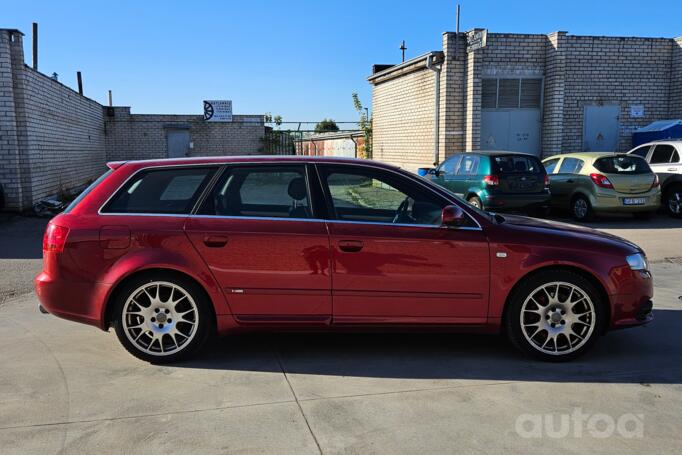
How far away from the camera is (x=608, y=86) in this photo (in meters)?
17.2

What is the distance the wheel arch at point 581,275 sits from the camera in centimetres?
439

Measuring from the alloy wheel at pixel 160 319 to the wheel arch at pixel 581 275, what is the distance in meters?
2.35

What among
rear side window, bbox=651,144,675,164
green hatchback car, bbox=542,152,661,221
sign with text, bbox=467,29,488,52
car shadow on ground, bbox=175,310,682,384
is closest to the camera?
car shadow on ground, bbox=175,310,682,384

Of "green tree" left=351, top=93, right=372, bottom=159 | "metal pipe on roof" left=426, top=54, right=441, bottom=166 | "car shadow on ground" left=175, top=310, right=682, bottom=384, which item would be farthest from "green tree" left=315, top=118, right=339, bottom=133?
"car shadow on ground" left=175, top=310, right=682, bottom=384

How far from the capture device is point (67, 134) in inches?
739

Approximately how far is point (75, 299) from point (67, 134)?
1630 centimetres

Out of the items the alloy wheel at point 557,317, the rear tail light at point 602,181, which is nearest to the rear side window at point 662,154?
the rear tail light at point 602,181

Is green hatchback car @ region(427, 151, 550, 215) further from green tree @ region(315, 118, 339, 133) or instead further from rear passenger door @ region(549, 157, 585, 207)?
green tree @ region(315, 118, 339, 133)

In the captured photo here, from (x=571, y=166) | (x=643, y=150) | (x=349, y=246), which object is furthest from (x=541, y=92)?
(x=349, y=246)

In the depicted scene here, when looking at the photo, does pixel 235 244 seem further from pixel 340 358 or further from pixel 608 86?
pixel 608 86

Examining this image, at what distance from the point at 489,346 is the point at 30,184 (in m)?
12.4

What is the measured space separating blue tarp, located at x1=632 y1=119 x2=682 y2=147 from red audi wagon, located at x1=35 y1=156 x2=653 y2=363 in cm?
1342

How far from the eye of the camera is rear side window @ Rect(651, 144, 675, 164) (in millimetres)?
13330

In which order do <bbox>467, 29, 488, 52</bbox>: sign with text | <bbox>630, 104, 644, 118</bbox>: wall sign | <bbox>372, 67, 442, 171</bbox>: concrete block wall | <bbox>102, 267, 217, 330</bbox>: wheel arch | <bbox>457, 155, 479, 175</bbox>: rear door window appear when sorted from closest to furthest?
<bbox>102, 267, 217, 330</bbox>: wheel arch, <bbox>457, 155, 479, 175</bbox>: rear door window, <bbox>467, 29, 488, 52</bbox>: sign with text, <bbox>372, 67, 442, 171</bbox>: concrete block wall, <bbox>630, 104, 644, 118</bbox>: wall sign
